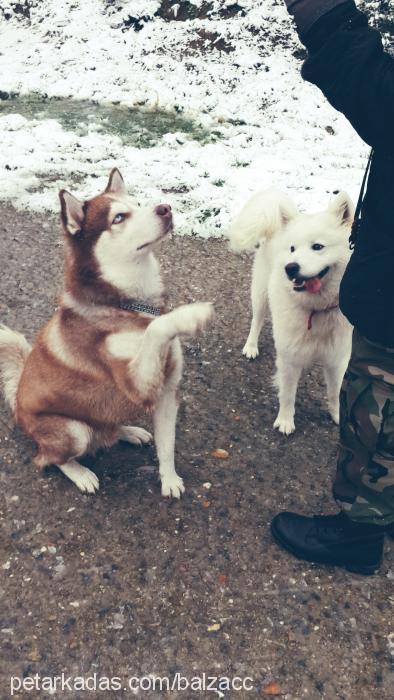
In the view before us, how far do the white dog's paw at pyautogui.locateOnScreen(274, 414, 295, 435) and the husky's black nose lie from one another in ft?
2.81

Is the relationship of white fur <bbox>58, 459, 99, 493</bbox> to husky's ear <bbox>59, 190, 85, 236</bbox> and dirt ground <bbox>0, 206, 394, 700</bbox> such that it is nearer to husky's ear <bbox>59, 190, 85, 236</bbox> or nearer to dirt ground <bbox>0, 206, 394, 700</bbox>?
dirt ground <bbox>0, 206, 394, 700</bbox>

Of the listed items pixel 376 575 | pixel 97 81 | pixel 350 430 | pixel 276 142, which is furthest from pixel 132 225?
pixel 97 81

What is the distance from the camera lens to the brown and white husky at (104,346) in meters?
2.33

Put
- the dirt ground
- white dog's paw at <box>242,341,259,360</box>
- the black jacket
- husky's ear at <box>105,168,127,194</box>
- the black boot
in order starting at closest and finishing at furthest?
the black jacket < the dirt ground < the black boot < husky's ear at <box>105,168,127,194</box> < white dog's paw at <box>242,341,259,360</box>

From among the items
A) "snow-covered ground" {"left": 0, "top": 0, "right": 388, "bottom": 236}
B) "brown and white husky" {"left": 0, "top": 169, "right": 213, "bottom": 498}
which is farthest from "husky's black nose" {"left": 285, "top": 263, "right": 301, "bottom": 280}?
"snow-covered ground" {"left": 0, "top": 0, "right": 388, "bottom": 236}

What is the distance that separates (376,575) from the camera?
2363 mm

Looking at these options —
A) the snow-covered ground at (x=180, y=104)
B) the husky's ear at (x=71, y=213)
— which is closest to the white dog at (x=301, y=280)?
the husky's ear at (x=71, y=213)

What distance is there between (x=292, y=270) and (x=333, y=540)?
4.07 ft

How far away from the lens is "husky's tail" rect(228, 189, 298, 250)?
2.98 metres

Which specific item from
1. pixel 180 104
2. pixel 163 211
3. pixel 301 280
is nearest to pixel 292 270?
pixel 301 280

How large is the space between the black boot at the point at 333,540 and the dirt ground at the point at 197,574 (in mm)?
55

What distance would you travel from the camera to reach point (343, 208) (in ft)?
8.95

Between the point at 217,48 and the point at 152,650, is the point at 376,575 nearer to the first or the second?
the point at 152,650

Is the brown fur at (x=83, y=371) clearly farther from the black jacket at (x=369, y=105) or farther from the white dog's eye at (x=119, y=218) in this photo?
the black jacket at (x=369, y=105)
